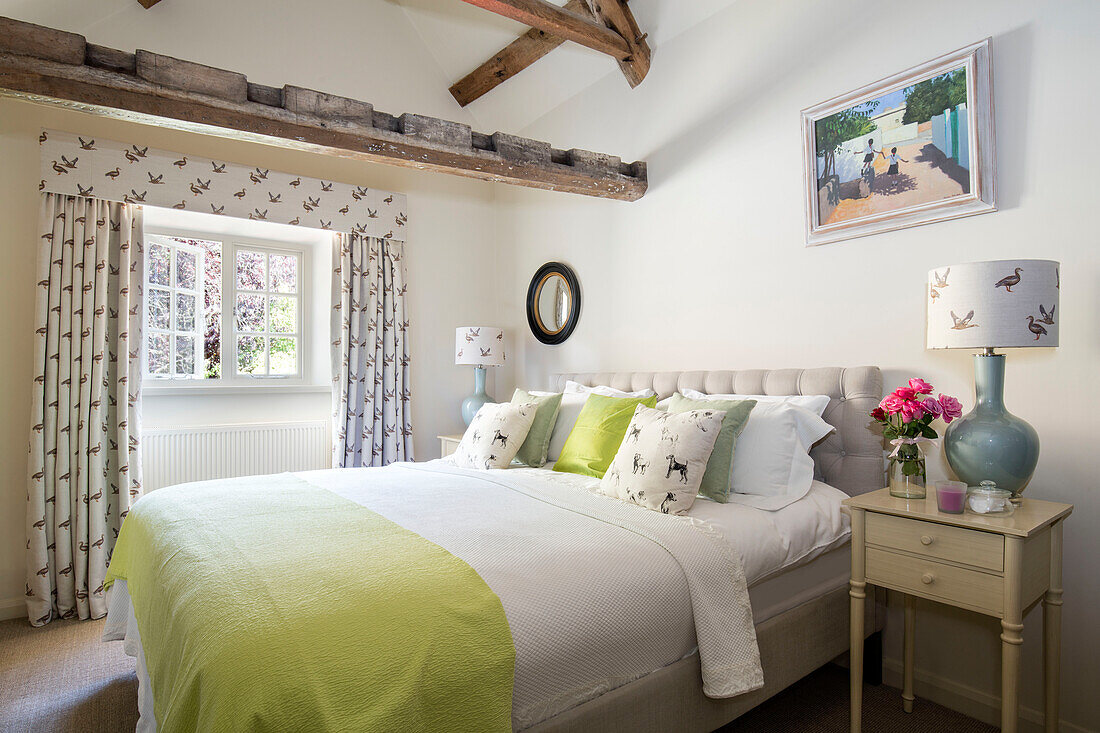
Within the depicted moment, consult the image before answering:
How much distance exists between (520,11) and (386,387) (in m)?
2.29

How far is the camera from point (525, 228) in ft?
14.2

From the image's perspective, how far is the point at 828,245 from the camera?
8.36ft

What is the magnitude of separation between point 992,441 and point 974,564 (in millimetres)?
375

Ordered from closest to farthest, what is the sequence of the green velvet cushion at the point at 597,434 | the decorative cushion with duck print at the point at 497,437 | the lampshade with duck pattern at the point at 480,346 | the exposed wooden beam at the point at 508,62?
the green velvet cushion at the point at 597,434
the decorative cushion with duck print at the point at 497,437
the exposed wooden beam at the point at 508,62
the lampshade with duck pattern at the point at 480,346

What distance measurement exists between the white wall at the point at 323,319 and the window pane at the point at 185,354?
0.29m

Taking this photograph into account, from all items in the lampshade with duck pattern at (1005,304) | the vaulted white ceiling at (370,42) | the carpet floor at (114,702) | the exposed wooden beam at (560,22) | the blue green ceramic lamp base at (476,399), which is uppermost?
the vaulted white ceiling at (370,42)

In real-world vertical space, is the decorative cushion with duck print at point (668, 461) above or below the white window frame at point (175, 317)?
below

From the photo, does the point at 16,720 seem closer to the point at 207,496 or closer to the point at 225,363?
the point at 207,496

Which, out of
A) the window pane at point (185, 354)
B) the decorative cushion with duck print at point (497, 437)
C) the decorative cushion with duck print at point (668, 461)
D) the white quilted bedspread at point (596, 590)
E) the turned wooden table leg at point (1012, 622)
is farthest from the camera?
the window pane at point (185, 354)

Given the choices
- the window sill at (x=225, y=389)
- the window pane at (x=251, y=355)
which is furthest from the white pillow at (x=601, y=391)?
the window pane at (x=251, y=355)

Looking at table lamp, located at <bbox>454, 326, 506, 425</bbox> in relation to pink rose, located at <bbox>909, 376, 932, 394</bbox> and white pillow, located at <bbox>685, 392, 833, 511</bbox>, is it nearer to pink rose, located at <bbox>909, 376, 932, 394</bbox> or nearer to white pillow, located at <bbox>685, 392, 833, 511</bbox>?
white pillow, located at <bbox>685, 392, 833, 511</bbox>

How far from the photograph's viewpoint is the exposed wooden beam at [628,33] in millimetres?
3182

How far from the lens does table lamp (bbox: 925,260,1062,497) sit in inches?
66.2

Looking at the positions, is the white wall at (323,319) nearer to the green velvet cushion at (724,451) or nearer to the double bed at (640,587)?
the double bed at (640,587)
